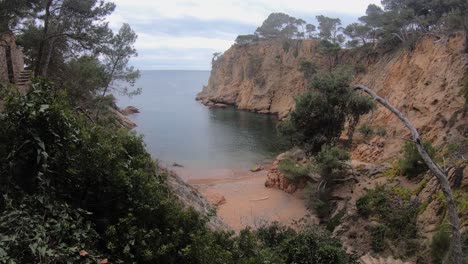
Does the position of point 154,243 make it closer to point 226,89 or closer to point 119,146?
point 119,146

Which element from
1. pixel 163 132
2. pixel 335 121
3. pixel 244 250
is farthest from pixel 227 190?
pixel 163 132

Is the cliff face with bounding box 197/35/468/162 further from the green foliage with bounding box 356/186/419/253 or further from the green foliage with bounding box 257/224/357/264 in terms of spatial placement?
the green foliage with bounding box 257/224/357/264

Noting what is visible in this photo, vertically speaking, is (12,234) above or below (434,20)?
below

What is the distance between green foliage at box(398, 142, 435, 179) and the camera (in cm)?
1636

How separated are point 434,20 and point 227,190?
A: 90.7 feet

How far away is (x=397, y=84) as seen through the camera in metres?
34.1

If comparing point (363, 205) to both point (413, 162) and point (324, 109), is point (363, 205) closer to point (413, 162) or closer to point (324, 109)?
point (413, 162)

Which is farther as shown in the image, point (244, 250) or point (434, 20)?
point (434, 20)

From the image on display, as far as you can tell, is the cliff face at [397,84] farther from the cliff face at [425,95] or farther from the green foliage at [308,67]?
the green foliage at [308,67]

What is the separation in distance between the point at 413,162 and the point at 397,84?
19.7 metres

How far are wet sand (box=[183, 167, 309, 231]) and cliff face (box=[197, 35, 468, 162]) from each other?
6602mm

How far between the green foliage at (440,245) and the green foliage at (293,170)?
9.63 meters

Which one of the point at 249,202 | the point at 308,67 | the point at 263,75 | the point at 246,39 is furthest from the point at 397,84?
the point at 246,39

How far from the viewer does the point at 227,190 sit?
2480 centimetres
